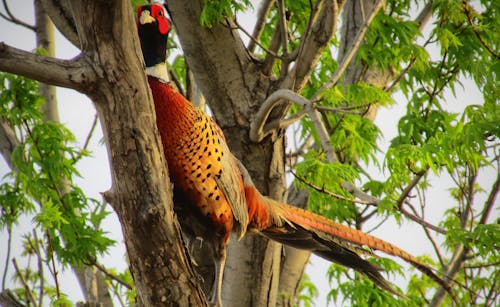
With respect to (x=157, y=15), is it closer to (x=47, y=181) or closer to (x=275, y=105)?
(x=275, y=105)

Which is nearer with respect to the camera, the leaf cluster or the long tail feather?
the long tail feather

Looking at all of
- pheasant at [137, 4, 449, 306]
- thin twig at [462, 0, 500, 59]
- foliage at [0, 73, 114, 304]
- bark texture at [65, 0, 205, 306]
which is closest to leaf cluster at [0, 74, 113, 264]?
foliage at [0, 73, 114, 304]

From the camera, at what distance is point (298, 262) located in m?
5.26

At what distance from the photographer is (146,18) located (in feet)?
13.4

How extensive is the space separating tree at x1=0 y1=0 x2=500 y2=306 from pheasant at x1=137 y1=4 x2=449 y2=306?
0.25 meters

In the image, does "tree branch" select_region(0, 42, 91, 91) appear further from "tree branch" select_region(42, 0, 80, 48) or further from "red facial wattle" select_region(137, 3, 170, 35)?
"tree branch" select_region(42, 0, 80, 48)

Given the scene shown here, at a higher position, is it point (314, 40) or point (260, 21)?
point (260, 21)

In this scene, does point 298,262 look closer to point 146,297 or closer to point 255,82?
point 255,82

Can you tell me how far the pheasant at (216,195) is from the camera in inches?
149

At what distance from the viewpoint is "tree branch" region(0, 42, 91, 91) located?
100 inches

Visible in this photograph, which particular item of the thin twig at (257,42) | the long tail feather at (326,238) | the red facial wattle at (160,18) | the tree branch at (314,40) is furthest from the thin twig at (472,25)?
the red facial wattle at (160,18)

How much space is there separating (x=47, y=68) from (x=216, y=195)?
60.1 inches

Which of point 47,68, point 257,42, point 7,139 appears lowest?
point 47,68

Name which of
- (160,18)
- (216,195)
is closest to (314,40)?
(160,18)
